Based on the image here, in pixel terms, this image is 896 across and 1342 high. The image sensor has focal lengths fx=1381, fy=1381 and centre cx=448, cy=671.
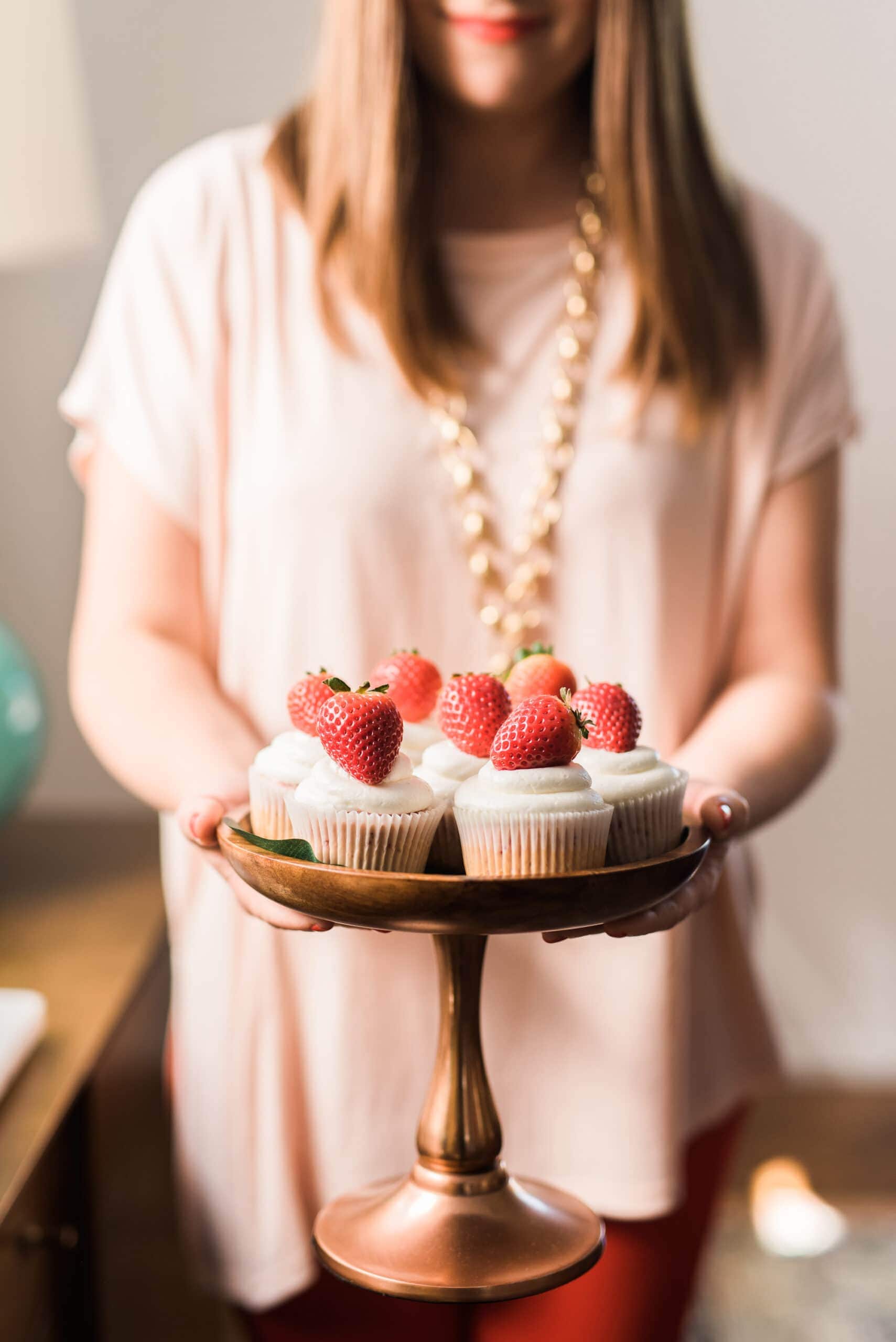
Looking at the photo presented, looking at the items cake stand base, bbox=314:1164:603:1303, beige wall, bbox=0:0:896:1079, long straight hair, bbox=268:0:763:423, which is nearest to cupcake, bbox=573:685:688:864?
cake stand base, bbox=314:1164:603:1303

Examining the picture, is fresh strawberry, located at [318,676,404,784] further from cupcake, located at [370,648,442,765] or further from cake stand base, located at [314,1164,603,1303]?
cake stand base, located at [314,1164,603,1303]

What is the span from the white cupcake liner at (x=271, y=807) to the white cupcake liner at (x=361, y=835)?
2 centimetres

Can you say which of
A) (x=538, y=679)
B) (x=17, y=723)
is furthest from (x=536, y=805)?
(x=17, y=723)

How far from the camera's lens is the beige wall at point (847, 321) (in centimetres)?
164

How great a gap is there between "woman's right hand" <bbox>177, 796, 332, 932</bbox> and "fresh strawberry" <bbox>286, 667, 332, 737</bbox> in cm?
7

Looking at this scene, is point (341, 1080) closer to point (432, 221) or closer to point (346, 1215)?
point (346, 1215)

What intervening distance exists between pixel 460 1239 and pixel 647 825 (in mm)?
247

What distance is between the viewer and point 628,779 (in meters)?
0.80

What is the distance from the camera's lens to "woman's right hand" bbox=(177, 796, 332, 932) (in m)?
0.79

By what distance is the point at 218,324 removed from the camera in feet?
3.51

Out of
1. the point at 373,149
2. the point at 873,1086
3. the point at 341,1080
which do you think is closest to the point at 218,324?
the point at 373,149

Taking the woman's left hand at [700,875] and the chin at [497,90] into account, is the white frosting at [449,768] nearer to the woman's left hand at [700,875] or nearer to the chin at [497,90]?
the woman's left hand at [700,875]

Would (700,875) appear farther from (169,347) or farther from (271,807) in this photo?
(169,347)

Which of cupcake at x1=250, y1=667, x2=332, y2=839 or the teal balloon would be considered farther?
the teal balloon
